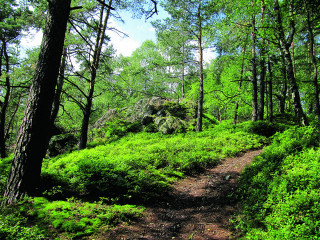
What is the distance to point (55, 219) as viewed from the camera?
3.24m

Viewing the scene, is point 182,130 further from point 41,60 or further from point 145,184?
point 41,60

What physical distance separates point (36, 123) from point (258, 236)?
4784 mm

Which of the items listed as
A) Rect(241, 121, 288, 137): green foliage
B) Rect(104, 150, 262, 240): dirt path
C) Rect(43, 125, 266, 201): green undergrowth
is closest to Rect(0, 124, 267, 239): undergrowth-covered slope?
Rect(43, 125, 266, 201): green undergrowth

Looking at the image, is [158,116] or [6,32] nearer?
[6,32]

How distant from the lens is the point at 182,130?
13.4 meters

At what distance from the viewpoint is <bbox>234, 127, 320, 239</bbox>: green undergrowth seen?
8.99 ft

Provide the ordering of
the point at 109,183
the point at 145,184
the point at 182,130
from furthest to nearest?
the point at 182,130, the point at 145,184, the point at 109,183

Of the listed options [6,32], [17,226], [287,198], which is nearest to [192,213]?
[287,198]

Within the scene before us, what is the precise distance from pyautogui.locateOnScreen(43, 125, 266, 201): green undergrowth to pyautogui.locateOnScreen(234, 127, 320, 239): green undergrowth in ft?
8.84

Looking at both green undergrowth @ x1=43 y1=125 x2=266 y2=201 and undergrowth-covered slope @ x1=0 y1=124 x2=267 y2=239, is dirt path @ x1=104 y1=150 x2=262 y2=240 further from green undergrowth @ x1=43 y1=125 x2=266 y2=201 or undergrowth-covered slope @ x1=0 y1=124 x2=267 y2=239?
green undergrowth @ x1=43 y1=125 x2=266 y2=201

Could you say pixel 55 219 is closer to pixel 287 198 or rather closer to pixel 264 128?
pixel 287 198

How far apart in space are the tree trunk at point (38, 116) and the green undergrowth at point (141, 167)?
2.26 ft

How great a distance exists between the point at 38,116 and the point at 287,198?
17.7 ft

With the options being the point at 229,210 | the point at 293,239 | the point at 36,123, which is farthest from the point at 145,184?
the point at 293,239
